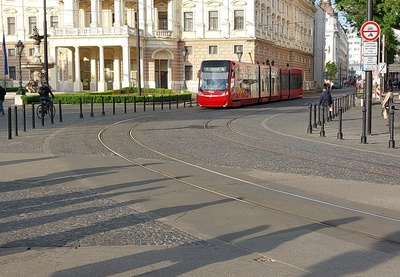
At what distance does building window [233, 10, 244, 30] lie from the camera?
236ft

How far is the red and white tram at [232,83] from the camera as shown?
39.4 m

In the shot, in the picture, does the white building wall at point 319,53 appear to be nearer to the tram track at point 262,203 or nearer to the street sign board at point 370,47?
the street sign board at point 370,47

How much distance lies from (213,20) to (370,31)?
5489 centimetres

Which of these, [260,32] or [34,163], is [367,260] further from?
[260,32]

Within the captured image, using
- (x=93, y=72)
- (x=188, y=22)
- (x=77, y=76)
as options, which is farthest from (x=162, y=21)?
(x=77, y=76)

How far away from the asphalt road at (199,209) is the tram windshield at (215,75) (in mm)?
21613

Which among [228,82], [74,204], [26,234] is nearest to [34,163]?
[74,204]

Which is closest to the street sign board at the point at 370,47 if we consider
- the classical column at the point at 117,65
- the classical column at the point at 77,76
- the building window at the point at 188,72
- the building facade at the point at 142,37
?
the building facade at the point at 142,37

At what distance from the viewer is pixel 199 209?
9.01 meters

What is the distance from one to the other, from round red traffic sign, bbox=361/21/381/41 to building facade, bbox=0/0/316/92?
163 feet

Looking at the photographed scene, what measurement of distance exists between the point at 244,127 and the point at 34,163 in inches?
Answer: 492

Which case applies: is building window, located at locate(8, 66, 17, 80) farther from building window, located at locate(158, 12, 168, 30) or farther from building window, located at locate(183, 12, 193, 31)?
building window, located at locate(183, 12, 193, 31)

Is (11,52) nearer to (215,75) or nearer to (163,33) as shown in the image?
(163,33)

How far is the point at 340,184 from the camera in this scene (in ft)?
36.6
